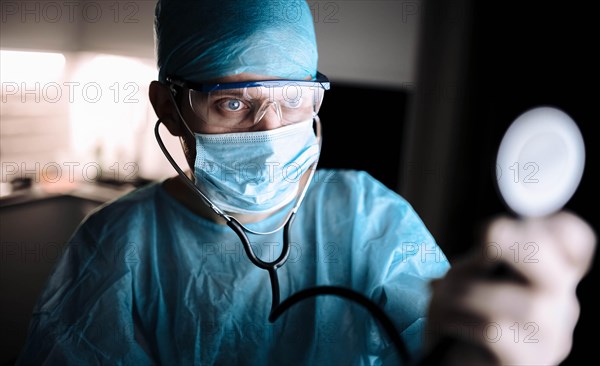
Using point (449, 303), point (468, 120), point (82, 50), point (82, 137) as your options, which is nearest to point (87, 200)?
point (82, 137)

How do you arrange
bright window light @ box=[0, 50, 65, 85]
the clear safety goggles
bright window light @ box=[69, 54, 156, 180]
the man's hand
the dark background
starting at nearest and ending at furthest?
1. the man's hand
2. the clear safety goggles
3. the dark background
4. bright window light @ box=[0, 50, 65, 85]
5. bright window light @ box=[69, 54, 156, 180]

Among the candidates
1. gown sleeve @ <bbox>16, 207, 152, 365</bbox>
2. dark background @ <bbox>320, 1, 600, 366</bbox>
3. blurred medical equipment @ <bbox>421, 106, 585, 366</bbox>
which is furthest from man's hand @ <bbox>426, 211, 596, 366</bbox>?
dark background @ <bbox>320, 1, 600, 366</bbox>

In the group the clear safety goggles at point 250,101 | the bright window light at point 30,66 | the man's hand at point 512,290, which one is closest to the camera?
the man's hand at point 512,290

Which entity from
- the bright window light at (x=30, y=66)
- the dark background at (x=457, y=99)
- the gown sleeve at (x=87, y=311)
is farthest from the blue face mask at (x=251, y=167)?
the bright window light at (x=30, y=66)

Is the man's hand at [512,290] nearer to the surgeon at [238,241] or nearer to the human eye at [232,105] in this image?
the surgeon at [238,241]

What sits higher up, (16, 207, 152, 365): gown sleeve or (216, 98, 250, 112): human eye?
(216, 98, 250, 112): human eye

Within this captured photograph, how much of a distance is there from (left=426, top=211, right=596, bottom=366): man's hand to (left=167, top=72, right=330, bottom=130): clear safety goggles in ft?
1.69

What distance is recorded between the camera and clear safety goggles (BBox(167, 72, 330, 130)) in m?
0.93

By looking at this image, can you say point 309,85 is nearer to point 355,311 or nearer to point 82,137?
point 355,311

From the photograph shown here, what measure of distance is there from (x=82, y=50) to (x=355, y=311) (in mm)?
2210

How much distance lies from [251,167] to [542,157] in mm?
574

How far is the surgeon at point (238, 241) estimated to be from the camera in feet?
3.11

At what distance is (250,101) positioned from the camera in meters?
0.96

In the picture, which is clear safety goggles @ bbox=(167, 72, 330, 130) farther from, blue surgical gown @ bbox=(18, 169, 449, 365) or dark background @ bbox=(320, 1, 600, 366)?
dark background @ bbox=(320, 1, 600, 366)
